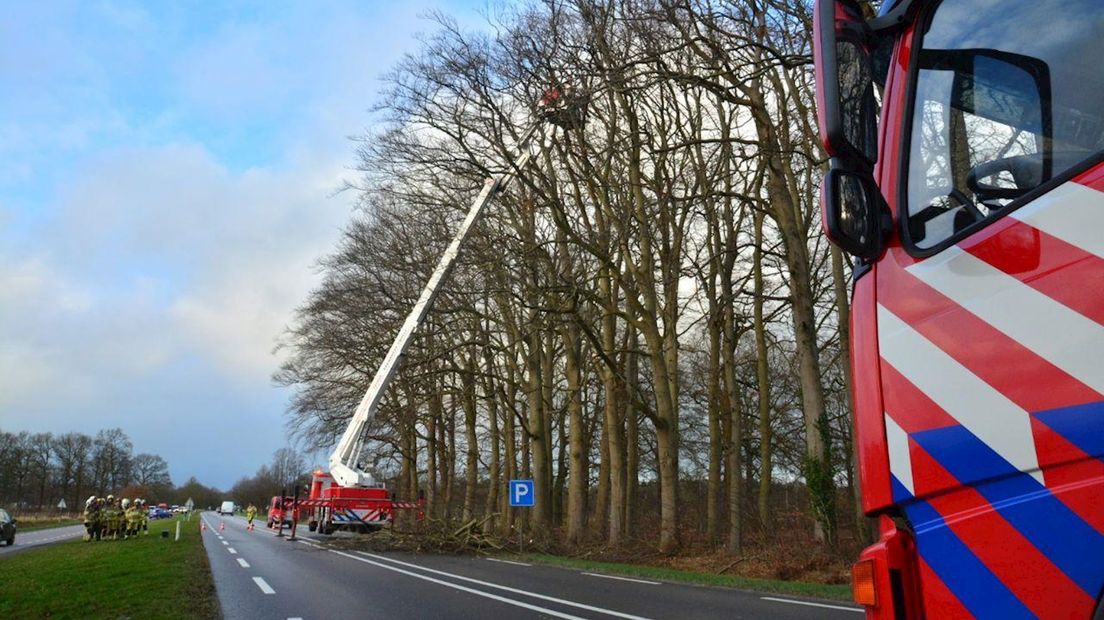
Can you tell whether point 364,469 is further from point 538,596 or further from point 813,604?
point 813,604

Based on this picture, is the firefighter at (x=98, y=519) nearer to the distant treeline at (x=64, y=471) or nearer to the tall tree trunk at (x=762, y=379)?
the tall tree trunk at (x=762, y=379)

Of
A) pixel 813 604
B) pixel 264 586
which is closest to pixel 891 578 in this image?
pixel 813 604

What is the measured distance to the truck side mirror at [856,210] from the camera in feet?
8.51

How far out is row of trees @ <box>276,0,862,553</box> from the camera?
14.3m

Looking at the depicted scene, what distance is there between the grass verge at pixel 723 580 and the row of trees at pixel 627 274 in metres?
2.41

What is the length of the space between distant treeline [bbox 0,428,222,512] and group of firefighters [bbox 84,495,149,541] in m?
44.8

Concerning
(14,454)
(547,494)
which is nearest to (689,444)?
(547,494)

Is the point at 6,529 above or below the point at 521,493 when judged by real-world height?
below

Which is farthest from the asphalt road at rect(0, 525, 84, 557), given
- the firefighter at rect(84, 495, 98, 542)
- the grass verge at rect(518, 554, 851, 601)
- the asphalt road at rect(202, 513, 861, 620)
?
the grass verge at rect(518, 554, 851, 601)

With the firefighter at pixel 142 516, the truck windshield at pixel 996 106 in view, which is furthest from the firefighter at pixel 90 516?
the truck windshield at pixel 996 106

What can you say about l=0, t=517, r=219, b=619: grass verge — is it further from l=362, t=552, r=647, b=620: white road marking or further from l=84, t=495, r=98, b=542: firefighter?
l=84, t=495, r=98, b=542: firefighter

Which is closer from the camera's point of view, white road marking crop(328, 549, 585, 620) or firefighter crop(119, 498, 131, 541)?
white road marking crop(328, 549, 585, 620)

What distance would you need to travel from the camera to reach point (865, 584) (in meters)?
2.55

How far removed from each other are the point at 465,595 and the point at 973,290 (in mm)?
10621
